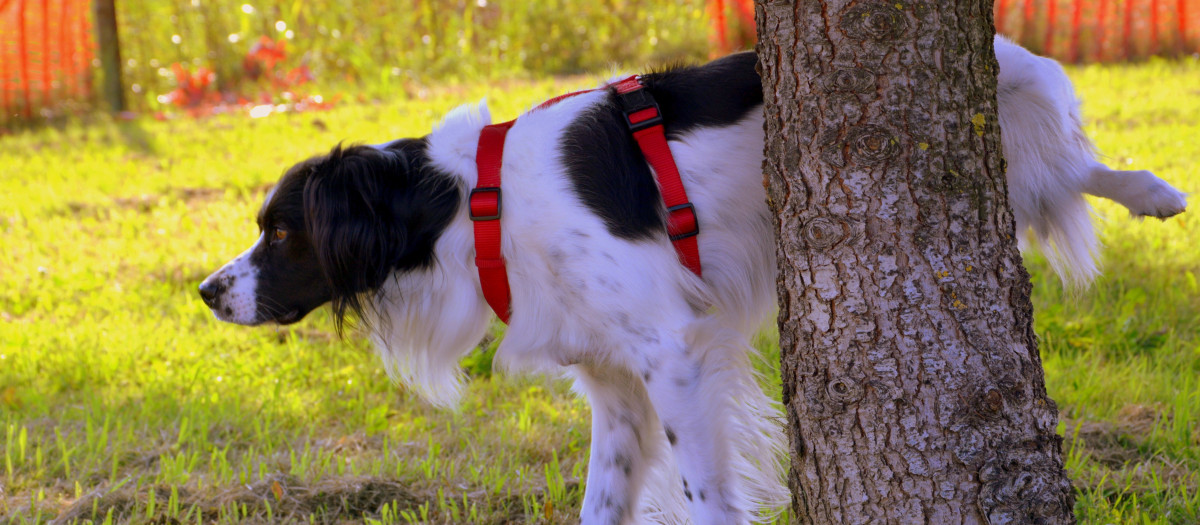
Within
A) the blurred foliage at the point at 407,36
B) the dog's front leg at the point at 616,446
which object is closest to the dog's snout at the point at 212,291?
the dog's front leg at the point at 616,446

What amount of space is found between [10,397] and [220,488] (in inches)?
53.5

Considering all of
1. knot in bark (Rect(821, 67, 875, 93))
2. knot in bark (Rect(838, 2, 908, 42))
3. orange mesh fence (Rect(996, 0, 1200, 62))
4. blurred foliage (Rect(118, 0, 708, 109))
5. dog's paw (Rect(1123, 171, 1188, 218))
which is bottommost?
orange mesh fence (Rect(996, 0, 1200, 62))

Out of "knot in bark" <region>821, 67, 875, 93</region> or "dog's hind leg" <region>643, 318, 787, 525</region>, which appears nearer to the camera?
"knot in bark" <region>821, 67, 875, 93</region>

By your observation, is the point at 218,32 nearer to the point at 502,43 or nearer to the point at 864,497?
the point at 502,43

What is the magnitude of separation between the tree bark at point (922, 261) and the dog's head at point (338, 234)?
41.7 inches

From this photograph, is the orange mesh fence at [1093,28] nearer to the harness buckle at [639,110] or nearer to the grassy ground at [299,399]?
the grassy ground at [299,399]

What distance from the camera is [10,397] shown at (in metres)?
3.72

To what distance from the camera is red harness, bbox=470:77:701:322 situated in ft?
7.80

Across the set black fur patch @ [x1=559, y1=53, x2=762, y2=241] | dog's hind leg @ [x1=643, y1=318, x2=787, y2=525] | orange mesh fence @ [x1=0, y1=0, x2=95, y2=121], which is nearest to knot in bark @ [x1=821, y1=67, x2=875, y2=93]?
black fur patch @ [x1=559, y1=53, x2=762, y2=241]

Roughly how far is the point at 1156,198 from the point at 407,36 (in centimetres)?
867

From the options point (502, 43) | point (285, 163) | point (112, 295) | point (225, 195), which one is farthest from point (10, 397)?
point (502, 43)

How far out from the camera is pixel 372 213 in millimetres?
2539

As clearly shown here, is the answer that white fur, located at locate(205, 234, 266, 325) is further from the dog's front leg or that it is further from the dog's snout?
the dog's front leg

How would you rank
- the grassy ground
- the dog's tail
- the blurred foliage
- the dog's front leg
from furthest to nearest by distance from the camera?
1. the blurred foliage
2. the grassy ground
3. the dog's front leg
4. the dog's tail
